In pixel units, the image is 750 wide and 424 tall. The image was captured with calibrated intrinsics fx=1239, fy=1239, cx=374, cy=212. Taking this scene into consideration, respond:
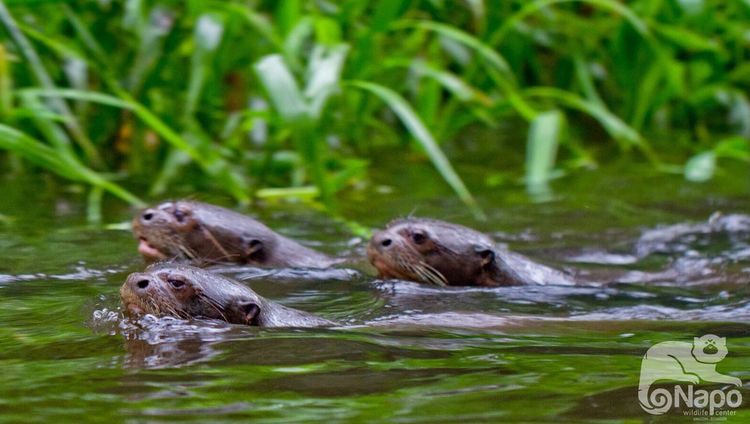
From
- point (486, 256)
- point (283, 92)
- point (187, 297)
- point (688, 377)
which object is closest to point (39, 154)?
point (283, 92)

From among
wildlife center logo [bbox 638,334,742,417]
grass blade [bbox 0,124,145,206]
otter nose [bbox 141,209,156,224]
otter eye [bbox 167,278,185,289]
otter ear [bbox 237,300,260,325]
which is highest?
grass blade [bbox 0,124,145,206]

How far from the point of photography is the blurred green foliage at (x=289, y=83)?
4.96m

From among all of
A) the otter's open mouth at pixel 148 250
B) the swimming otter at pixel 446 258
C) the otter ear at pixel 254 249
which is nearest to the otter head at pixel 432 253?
the swimming otter at pixel 446 258

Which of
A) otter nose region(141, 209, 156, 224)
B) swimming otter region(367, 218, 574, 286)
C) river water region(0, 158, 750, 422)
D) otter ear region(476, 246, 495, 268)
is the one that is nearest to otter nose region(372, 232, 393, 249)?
swimming otter region(367, 218, 574, 286)

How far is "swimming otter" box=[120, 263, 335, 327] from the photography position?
3.26m

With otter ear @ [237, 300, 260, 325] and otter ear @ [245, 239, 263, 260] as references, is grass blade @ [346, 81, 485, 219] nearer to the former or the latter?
otter ear @ [245, 239, 263, 260]

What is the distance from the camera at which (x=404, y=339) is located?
3121 mm

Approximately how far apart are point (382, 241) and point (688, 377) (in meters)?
1.82

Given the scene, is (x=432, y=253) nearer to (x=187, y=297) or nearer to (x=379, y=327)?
(x=379, y=327)

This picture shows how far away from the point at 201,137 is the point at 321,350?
259 cm

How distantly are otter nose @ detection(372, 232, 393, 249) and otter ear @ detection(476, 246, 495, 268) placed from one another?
32 centimetres

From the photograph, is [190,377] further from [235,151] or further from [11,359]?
[235,151]

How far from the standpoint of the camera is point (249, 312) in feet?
10.7

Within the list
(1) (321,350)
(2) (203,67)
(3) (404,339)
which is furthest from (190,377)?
(2) (203,67)
